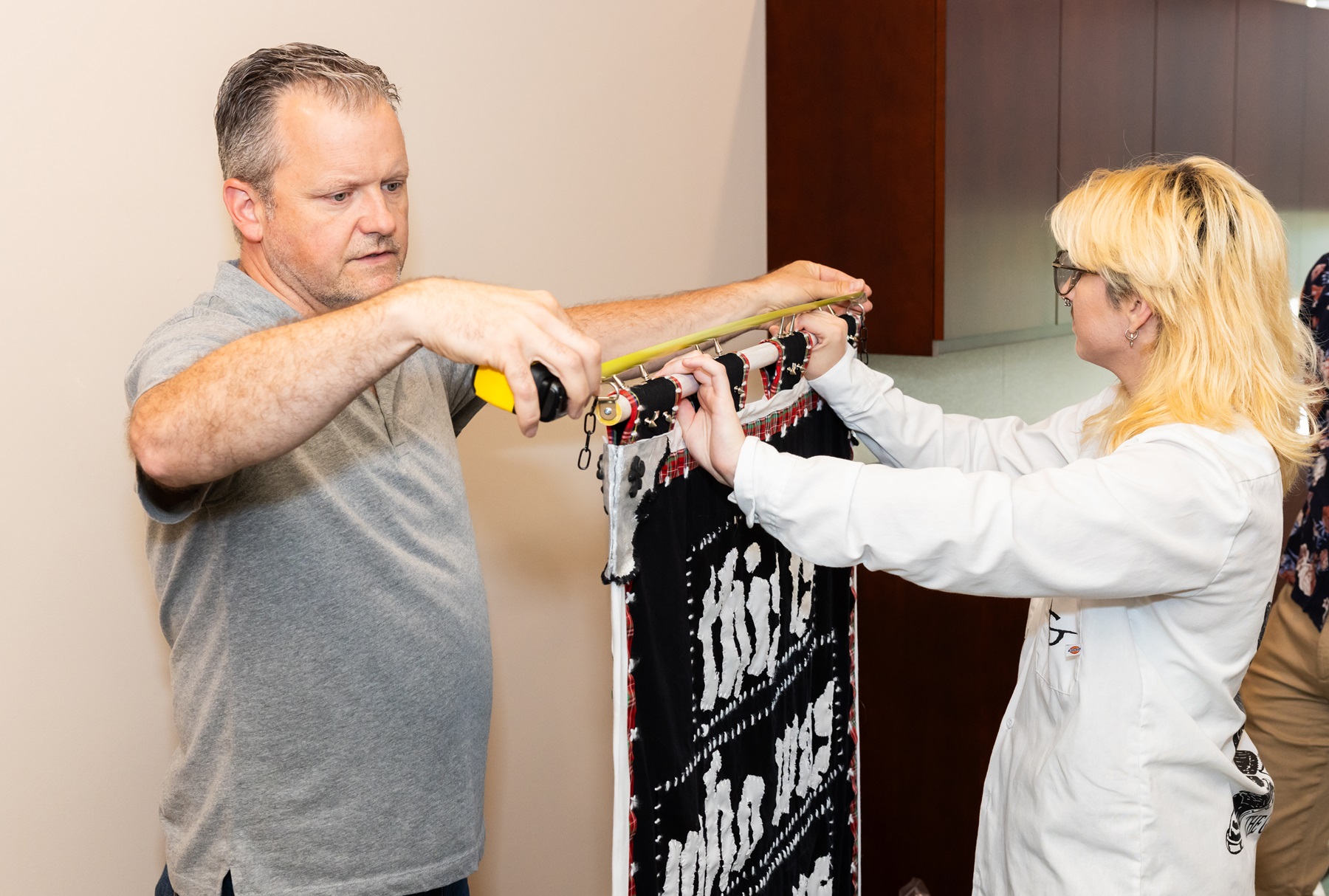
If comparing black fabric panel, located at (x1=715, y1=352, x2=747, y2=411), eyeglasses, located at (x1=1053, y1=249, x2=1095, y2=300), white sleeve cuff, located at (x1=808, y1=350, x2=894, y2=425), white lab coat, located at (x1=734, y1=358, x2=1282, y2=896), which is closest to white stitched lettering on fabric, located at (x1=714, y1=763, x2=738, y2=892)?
white lab coat, located at (x1=734, y1=358, x2=1282, y2=896)

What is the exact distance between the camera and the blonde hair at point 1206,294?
140 cm

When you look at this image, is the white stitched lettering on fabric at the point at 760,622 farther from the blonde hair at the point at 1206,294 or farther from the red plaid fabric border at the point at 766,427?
the blonde hair at the point at 1206,294

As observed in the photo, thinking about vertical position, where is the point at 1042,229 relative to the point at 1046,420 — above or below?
above

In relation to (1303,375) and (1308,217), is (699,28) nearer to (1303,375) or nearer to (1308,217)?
(1303,375)

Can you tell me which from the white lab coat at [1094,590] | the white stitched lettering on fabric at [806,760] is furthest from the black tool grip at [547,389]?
the white stitched lettering on fabric at [806,760]

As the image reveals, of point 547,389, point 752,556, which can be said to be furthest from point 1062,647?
point 547,389

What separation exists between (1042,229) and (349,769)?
222cm

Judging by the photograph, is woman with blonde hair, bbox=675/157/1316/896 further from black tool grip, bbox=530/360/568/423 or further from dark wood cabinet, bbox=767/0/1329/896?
dark wood cabinet, bbox=767/0/1329/896

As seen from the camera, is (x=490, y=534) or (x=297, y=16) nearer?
(x=297, y=16)

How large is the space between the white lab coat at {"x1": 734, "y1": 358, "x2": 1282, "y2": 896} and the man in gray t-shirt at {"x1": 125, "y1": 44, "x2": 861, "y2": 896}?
1.40ft

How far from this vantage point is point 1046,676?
5.08 feet

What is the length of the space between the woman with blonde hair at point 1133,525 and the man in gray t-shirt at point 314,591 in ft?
1.27

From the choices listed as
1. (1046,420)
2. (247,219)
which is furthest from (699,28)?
(247,219)

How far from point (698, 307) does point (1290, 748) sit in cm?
151
